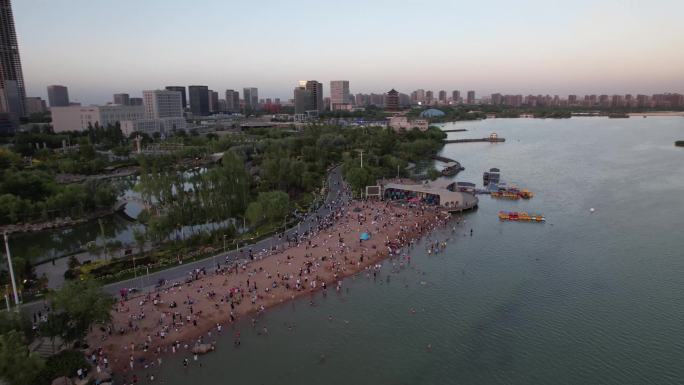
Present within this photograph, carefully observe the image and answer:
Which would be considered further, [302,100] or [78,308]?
[302,100]

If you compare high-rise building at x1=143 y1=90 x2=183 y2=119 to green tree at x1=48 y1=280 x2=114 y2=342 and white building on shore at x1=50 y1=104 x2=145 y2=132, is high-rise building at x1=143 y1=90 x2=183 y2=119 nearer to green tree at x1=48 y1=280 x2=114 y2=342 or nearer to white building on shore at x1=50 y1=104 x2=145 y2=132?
white building on shore at x1=50 y1=104 x2=145 y2=132

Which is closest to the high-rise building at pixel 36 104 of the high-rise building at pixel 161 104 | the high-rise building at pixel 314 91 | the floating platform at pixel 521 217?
the high-rise building at pixel 161 104

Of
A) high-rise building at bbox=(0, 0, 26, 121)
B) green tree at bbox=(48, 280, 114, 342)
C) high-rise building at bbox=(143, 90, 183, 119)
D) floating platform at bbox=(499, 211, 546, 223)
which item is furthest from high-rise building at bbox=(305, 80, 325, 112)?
green tree at bbox=(48, 280, 114, 342)

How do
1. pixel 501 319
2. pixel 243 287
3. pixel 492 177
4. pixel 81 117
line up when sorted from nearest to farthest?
1. pixel 501 319
2. pixel 243 287
3. pixel 492 177
4. pixel 81 117

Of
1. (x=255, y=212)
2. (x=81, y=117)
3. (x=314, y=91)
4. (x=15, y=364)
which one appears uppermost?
(x=314, y=91)

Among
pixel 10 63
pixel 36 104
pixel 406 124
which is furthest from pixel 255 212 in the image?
pixel 36 104

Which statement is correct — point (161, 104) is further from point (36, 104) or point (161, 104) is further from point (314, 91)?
point (36, 104)
